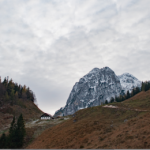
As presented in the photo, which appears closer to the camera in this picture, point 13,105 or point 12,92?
point 13,105

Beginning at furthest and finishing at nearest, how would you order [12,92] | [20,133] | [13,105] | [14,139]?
1. [12,92]
2. [13,105]
3. [20,133]
4. [14,139]

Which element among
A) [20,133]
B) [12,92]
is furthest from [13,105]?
[20,133]

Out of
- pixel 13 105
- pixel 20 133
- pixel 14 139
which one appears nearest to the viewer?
pixel 14 139

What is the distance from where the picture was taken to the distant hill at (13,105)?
99.9m

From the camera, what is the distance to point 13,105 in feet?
409

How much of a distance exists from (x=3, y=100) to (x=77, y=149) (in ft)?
361

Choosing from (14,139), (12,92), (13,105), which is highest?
(12,92)

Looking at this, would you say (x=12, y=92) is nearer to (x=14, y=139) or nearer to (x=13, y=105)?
(x=13, y=105)

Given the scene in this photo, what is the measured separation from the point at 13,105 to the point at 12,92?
17.2 metres

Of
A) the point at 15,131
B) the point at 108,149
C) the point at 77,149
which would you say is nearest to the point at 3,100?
the point at 15,131

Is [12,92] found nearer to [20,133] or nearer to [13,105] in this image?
[13,105]

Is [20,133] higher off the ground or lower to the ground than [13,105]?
lower

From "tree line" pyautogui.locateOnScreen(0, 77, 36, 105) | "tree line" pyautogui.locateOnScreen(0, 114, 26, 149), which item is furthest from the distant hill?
"tree line" pyautogui.locateOnScreen(0, 114, 26, 149)

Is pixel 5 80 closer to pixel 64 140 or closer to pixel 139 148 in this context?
pixel 64 140
